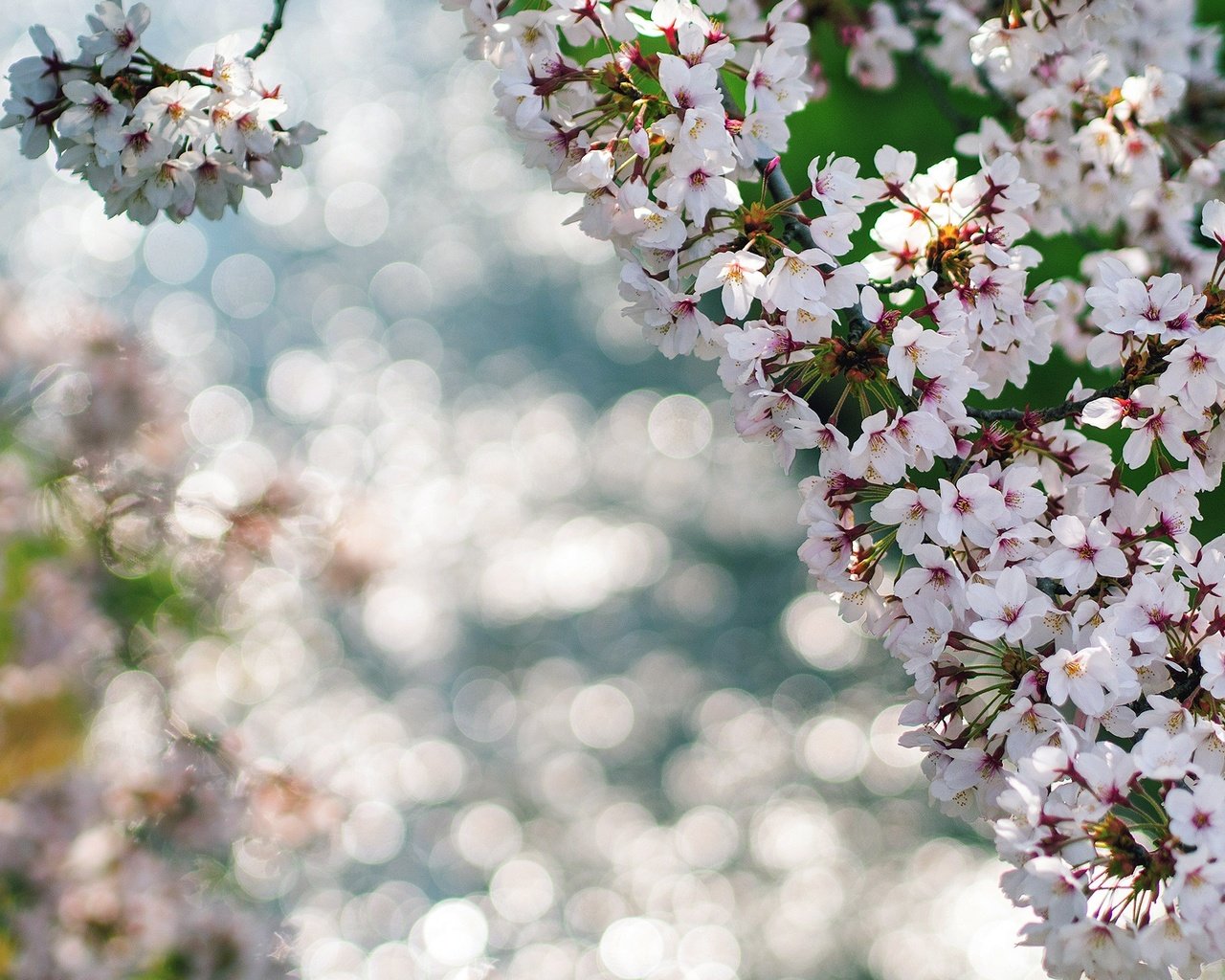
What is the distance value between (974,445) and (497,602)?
14.8ft

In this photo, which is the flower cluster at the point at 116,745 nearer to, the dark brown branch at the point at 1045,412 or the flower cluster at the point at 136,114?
the flower cluster at the point at 136,114

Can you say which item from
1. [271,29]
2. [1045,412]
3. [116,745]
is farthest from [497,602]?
[1045,412]

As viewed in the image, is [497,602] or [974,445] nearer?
[974,445]

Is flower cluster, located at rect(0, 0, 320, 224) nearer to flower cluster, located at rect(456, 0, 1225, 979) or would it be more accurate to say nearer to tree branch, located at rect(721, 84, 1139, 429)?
flower cluster, located at rect(456, 0, 1225, 979)

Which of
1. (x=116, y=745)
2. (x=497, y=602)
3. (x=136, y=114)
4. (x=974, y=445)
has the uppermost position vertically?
A: (x=136, y=114)

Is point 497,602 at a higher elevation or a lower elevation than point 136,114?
lower

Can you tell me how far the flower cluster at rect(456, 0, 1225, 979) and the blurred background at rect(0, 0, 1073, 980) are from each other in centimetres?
236

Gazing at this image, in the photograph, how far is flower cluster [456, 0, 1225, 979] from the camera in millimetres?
677

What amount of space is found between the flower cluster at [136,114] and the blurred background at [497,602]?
2.13 m

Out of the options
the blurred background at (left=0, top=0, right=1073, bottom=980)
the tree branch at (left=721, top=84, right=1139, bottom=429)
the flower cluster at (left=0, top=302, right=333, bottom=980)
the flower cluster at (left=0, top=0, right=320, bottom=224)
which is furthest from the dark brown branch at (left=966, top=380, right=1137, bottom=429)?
the blurred background at (left=0, top=0, right=1073, bottom=980)

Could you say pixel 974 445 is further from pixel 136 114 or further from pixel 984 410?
pixel 136 114

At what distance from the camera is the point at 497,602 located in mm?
5230

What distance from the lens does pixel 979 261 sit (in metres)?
0.87

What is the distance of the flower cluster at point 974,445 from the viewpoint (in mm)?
677
